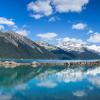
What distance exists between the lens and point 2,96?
54.8m

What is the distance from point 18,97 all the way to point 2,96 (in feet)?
11.7

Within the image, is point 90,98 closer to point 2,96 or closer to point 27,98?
point 27,98

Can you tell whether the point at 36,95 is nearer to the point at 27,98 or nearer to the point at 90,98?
the point at 27,98

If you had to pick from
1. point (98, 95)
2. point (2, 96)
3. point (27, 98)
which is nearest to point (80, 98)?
point (98, 95)

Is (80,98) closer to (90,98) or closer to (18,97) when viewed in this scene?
(90,98)

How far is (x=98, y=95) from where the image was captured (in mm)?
59250

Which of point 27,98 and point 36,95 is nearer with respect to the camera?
point 27,98

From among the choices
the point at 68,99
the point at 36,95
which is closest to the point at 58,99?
the point at 68,99

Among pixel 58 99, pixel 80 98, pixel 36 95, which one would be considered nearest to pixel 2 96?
pixel 36 95

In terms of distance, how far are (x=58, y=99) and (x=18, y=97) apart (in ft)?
26.8

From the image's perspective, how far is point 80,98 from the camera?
54719 mm

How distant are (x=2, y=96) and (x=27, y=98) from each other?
18.3ft

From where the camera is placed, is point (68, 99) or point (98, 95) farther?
point (98, 95)

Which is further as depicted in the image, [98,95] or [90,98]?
[98,95]
